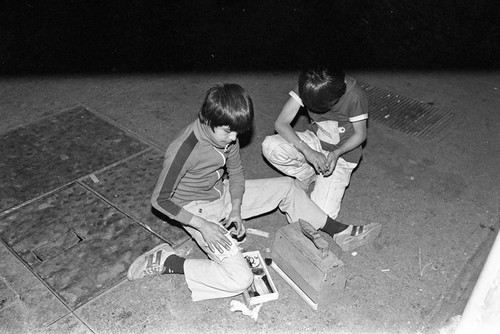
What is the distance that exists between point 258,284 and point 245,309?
7.3 inches

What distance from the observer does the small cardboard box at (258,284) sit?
9.42 ft

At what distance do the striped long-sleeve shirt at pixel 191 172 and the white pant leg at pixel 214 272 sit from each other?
11cm

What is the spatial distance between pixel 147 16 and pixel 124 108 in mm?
2510

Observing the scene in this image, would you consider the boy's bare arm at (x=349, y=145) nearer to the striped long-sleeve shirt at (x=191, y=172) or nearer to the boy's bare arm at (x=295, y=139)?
the boy's bare arm at (x=295, y=139)

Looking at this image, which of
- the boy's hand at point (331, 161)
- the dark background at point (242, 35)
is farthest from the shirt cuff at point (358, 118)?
the dark background at point (242, 35)

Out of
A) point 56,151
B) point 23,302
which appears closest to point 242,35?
point 56,151

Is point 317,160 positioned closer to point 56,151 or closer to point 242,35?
point 56,151

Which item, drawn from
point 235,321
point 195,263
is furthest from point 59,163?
point 235,321

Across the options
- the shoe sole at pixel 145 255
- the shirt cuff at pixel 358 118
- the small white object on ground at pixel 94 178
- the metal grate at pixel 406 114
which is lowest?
the small white object on ground at pixel 94 178

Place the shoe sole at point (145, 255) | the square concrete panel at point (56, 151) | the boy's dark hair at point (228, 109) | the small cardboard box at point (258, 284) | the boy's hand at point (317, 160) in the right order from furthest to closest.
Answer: the square concrete panel at point (56, 151) < the boy's hand at point (317, 160) < the shoe sole at point (145, 255) < the small cardboard box at point (258, 284) < the boy's dark hair at point (228, 109)

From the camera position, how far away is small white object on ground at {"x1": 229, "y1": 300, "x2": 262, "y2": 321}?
9.28 feet

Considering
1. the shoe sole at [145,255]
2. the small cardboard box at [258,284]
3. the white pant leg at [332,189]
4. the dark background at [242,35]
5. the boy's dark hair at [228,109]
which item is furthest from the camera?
the dark background at [242,35]

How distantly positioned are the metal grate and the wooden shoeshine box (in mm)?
2134

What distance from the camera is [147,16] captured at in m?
6.76
